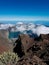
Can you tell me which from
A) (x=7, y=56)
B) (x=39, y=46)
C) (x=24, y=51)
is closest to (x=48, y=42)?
(x=39, y=46)

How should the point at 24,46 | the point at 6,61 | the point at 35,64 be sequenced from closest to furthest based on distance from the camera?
1. the point at 35,64
2. the point at 6,61
3. the point at 24,46

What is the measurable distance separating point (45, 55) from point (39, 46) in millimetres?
5387

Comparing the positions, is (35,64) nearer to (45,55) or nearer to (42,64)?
(42,64)

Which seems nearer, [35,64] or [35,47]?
[35,64]

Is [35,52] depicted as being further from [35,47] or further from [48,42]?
[48,42]

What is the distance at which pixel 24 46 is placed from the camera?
40.1 m

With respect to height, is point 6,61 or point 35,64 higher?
point 35,64

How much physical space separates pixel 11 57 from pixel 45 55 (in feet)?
23.3

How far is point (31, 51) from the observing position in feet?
114

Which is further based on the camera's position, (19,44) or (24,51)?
(19,44)

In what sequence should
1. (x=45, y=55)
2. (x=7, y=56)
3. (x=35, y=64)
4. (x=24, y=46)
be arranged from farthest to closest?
(x=24, y=46) < (x=7, y=56) < (x=45, y=55) < (x=35, y=64)

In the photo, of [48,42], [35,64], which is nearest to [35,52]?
[48,42]

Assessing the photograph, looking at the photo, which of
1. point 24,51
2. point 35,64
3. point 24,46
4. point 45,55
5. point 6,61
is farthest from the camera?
point 24,46

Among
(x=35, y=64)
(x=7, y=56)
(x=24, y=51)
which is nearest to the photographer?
(x=35, y=64)
